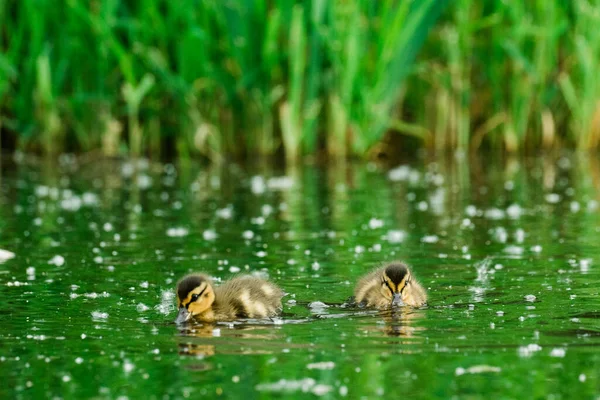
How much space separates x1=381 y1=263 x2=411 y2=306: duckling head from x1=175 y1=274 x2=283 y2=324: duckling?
0.79 meters

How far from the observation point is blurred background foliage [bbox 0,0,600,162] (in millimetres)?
20672

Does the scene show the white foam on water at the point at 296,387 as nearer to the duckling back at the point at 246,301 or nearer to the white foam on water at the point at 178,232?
the duckling back at the point at 246,301

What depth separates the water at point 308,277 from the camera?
7652 mm

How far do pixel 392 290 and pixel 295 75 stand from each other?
11.3 metres

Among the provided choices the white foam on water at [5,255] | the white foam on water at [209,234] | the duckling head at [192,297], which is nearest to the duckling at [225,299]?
the duckling head at [192,297]

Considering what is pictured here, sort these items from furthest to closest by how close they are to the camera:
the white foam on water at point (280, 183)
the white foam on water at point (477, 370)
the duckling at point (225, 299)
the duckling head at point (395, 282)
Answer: the white foam on water at point (280, 183) < the duckling head at point (395, 282) < the duckling at point (225, 299) < the white foam on water at point (477, 370)

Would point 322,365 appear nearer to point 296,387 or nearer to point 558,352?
point 296,387

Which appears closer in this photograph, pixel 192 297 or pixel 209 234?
pixel 192 297

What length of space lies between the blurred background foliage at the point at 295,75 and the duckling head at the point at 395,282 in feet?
34.6

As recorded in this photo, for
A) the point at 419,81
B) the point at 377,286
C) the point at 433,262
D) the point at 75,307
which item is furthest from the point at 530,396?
the point at 419,81

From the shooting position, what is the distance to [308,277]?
1164cm

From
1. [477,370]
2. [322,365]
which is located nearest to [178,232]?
[322,365]

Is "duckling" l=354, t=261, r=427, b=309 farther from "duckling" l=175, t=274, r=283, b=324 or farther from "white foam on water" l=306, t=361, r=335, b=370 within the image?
"white foam on water" l=306, t=361, r=335, b=370

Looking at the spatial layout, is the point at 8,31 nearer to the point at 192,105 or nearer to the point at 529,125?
the point at 192,105
